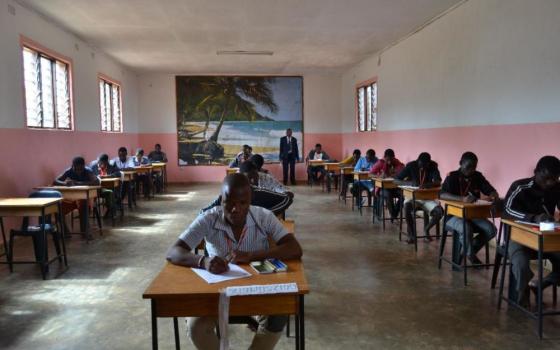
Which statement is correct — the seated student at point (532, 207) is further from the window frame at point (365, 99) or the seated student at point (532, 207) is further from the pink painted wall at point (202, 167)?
the pink painted wall at point (202, 167)

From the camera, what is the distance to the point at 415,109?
9195 millimetres

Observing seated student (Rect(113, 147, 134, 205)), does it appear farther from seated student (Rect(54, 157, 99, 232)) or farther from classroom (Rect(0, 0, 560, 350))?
seated student (Rect(54, 157, 99, 232))

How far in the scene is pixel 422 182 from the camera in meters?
6.59

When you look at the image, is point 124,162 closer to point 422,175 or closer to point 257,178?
point 257,178

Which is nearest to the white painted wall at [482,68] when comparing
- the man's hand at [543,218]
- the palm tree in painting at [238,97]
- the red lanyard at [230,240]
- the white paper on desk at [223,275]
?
the man's hand at [543,218]

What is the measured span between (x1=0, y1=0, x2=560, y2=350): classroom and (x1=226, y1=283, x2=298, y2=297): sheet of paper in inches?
0.7

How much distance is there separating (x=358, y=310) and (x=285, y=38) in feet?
23.4

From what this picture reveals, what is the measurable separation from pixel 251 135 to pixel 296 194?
4190 mm

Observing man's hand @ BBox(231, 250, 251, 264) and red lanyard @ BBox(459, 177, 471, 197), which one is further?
red lanyard @ BBox(459, 177, 471, 197)

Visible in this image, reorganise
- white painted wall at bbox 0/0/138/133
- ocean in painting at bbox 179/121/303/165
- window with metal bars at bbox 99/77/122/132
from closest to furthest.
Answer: white painted wall at bbox 0/0/138/133, window with metal bars at bbox 99/77/122/132, ocean in painting at bbox 179/121/303/165

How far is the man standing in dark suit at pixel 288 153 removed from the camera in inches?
587

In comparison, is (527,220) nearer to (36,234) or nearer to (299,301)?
(299,301)

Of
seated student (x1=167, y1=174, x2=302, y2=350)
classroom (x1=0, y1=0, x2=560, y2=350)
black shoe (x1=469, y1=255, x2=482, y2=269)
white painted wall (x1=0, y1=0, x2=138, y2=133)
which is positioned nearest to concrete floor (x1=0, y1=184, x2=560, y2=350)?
classroom (x1=0, y1=0, x2=560, y2=350)

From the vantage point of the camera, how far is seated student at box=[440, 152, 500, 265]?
4914 mm
